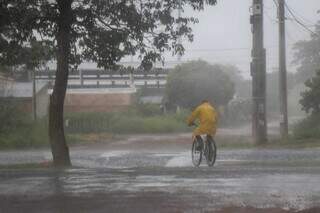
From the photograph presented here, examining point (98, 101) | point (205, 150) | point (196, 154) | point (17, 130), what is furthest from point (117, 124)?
point (205, 150)

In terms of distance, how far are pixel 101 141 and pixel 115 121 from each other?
11802 mm

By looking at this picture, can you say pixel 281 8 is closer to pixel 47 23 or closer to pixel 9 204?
pixel 47 23

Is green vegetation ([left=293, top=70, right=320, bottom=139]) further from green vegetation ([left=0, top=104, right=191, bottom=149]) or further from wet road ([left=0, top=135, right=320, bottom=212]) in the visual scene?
wet road ([left=0, top=135, right=320, bottom=212])

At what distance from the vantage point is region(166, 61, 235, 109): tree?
193 feet

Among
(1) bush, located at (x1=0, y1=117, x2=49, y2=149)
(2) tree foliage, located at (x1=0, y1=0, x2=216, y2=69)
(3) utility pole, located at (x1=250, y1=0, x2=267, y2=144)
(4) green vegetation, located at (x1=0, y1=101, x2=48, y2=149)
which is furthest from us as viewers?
(4) green vegetation, located at (x1=0, y1=101, x2=48, y2=149)

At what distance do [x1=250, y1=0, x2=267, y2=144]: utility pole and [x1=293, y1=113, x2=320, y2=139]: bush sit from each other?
195 centimetres

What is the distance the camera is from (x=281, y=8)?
28672 millimetres

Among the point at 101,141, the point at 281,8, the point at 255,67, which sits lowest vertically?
the point at 101,141

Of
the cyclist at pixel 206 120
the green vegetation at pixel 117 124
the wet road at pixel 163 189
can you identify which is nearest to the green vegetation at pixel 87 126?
the green vegetation at pixel 117 124

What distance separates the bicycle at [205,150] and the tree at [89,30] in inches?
89.4

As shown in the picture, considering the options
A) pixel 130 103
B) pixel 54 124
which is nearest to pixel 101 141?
pixel 54 124

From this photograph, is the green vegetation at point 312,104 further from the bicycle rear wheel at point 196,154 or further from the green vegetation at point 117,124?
the green vegetation at point 117,124

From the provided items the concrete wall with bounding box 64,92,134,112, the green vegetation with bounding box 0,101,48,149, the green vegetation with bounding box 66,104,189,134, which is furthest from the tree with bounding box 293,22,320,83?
the green vegetation with bounding box 0,101,48,149

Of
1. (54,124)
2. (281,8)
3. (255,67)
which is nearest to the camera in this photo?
(54,124)
